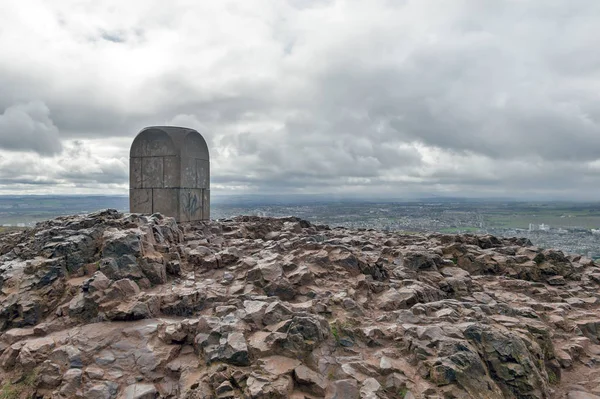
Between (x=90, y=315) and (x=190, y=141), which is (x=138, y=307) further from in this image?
(x=190, y=141)

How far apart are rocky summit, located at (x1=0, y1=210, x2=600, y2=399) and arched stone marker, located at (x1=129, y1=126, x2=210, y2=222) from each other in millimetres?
5552

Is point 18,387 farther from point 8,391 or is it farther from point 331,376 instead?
point 331,376

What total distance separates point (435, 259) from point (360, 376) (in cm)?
907

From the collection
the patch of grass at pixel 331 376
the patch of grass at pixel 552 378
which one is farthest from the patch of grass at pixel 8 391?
the patch of grass at pixel 552 378

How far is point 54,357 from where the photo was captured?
9.45 meters

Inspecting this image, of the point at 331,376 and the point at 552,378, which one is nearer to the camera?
the point at 331,376

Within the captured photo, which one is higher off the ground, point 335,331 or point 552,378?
point 335,331

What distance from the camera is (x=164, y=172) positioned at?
2267cm

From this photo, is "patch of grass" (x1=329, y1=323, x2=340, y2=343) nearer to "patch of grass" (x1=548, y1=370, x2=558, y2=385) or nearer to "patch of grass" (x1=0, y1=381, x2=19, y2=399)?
"patch of grass" (x1=548, y1=370, x2=558, y2=385)

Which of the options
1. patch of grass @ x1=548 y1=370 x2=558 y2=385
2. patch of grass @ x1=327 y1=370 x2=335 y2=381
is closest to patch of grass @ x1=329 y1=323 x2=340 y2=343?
patch of grass @ x1=327 y1=370 x2=335 y2=381

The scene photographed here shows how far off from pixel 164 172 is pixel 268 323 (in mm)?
14957

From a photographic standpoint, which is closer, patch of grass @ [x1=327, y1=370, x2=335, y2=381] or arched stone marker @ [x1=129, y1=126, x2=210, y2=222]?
patch of grass @ [x1=327, y1=370, x2=335, y2=381]

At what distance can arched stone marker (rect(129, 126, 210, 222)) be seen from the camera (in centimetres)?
2256

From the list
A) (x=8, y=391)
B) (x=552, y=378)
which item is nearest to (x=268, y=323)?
(x=8, y=391)
